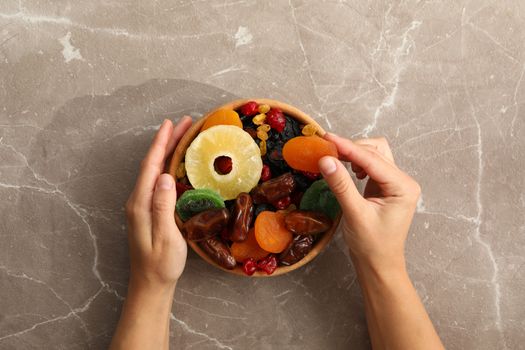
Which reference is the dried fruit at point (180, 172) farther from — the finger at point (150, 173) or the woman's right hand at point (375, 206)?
the woman's right hand at point (375, 206)

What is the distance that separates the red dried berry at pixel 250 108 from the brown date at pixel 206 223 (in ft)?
0.62

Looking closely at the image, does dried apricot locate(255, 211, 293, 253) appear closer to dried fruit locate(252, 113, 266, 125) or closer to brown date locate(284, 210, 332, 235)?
brown date locate(284, 210, 332, 235)

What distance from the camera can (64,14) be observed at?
1139 millimetres

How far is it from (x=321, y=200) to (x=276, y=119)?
6.7 inches

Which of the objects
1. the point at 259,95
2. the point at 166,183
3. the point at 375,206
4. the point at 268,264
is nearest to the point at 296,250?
the point at 268,264

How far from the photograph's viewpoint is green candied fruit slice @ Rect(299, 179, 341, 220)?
96 cm

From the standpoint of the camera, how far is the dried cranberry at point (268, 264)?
3.17ft

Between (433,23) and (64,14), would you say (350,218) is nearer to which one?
(433,23)

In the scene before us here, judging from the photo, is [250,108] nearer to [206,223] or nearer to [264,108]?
[264,108]

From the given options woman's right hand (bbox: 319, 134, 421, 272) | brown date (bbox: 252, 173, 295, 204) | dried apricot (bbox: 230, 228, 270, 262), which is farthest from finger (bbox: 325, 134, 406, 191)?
dried apricot (bbox: 230, 228, 270, 262)

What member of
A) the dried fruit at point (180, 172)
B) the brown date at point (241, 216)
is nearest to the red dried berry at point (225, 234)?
the brown date at point (241, 216)

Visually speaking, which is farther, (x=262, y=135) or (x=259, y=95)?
(x=259, y=95)

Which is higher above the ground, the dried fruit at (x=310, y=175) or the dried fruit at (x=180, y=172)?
the dried fruit at (x=180, y=172)

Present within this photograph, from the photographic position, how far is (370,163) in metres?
0.92
